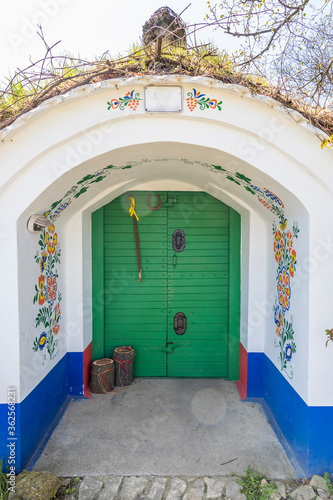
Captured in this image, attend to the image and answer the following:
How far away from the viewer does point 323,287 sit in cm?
325

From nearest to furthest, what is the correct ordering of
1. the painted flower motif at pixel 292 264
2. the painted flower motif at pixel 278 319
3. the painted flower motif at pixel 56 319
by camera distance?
the painted flower motif at pixel 292 264 < the painted flower motif at pixel 278 319 < the painted flower motif at pixel 56 319

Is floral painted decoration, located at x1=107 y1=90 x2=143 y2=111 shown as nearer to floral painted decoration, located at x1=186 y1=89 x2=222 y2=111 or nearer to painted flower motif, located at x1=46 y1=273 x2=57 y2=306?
floral painted decoration, located at x1=186 y1=89 x2=222 y2=111

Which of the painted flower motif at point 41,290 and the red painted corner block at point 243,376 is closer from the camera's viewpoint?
the painted flower motif at point 41,290

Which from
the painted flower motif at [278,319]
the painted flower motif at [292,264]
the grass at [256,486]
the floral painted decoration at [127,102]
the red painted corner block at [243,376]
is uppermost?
the floral painted decoration at [127,102]

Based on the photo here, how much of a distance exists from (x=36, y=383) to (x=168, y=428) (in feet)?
5.45

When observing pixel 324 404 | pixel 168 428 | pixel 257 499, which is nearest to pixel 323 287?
pixel 324 404

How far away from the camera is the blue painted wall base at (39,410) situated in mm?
3270

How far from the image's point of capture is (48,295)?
4.14 meters

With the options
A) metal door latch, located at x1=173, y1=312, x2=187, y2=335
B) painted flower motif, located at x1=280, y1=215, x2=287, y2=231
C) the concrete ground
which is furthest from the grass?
painted flower motif, located at x1=280, y1=215, x2=287, y2=231

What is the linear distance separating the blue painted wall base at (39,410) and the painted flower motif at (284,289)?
2832mm

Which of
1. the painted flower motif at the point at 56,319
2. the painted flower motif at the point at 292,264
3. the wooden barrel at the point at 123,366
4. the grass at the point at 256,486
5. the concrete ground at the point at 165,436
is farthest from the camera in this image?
the wooden barrel at the point at 123,366

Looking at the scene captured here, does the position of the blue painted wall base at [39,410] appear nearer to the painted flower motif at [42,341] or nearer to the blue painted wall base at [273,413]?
the blue painted wall base at [273,413]

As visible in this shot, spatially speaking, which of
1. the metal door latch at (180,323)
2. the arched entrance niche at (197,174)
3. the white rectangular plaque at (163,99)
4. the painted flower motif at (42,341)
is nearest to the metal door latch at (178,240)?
the metal door latch at (180,323)

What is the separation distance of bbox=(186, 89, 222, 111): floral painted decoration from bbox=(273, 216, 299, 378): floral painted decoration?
58.5 inches
